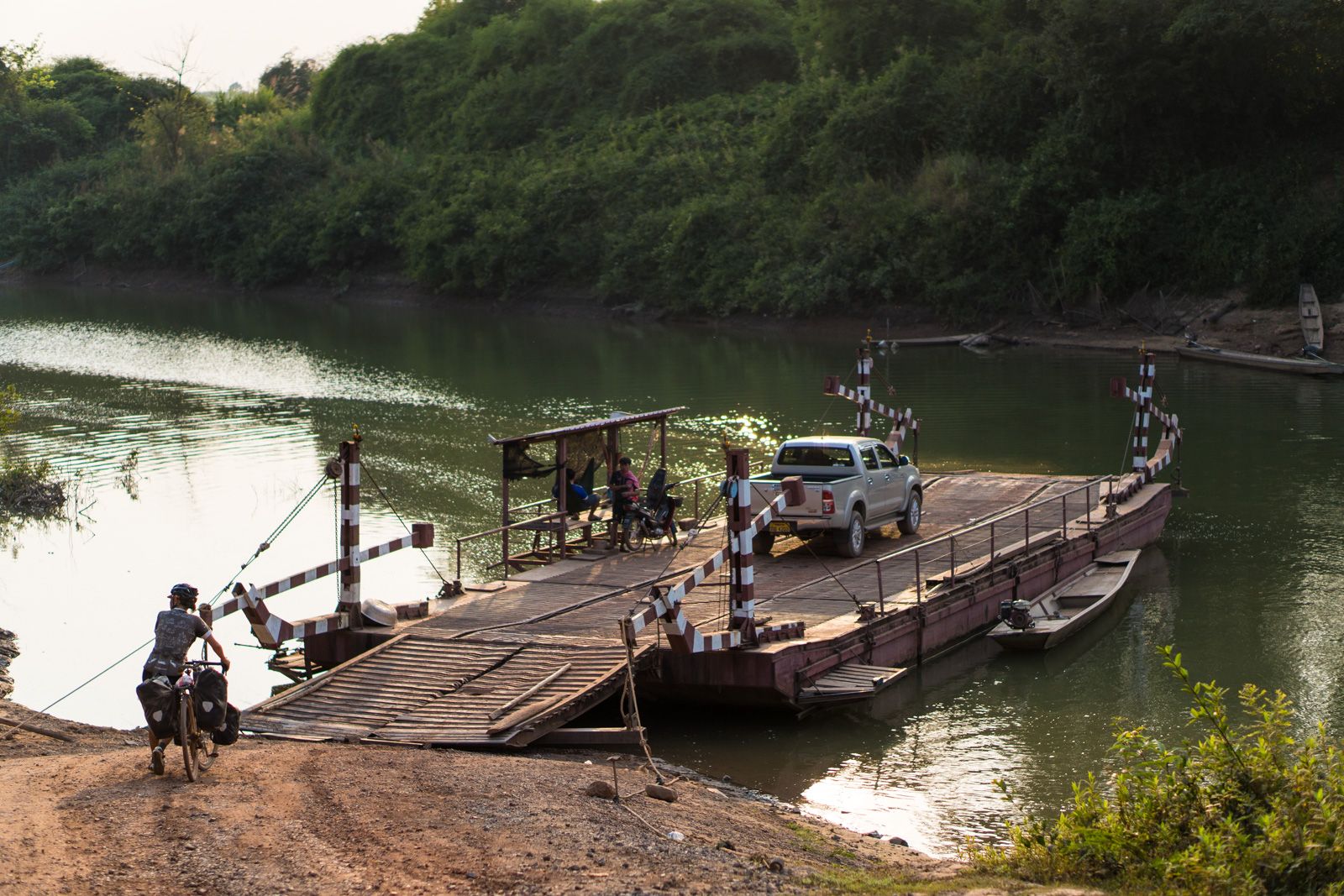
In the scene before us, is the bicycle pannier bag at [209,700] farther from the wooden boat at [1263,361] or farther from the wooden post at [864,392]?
the wooden boat at [1263,361]

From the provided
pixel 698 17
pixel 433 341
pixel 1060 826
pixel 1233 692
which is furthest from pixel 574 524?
pixel 698 17

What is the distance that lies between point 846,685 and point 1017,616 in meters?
4.06

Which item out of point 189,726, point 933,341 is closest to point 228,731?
point 189,726

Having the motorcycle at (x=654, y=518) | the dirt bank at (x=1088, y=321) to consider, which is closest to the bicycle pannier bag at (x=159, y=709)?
the motorcycle at (x=654, y=518)

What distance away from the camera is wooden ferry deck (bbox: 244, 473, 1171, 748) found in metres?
15.7

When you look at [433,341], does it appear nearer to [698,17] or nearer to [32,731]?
[698,17]

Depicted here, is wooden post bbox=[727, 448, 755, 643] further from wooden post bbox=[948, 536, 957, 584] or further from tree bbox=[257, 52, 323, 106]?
tree bbox=[257, 52, 323, 106]

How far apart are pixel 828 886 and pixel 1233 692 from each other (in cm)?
936

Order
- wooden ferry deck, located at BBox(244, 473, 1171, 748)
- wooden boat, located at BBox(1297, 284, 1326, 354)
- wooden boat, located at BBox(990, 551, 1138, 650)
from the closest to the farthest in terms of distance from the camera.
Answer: wooden ferry deck, located at BBox(244, 473, 1171, 748) → wooden boat, located at BBox(990, 551, 1138, 650) → wooden boat, located at BBox(1297, 284, 1326, 354)

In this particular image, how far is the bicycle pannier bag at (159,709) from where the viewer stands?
12.3 meters

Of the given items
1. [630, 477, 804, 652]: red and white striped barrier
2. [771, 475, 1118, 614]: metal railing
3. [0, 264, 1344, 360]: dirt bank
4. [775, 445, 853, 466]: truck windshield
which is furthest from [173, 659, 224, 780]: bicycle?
[0, 264, 1344, 360]: dirt bank

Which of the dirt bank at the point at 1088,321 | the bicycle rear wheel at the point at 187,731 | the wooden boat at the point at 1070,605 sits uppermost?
the dirt bank at the point at 1088,321

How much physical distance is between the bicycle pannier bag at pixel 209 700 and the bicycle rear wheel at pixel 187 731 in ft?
0.44

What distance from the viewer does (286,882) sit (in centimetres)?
1006
